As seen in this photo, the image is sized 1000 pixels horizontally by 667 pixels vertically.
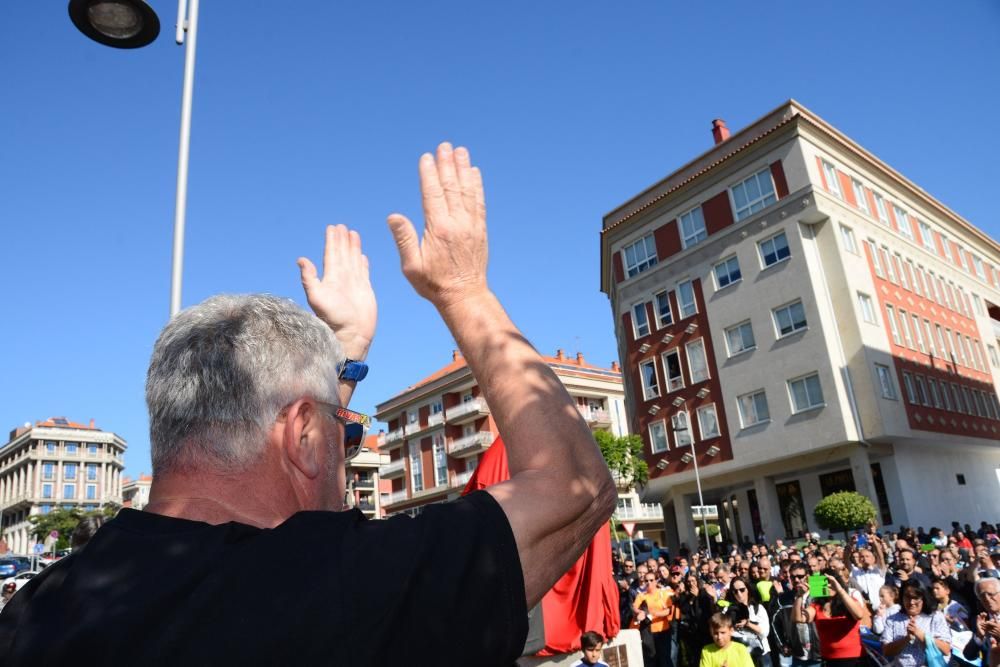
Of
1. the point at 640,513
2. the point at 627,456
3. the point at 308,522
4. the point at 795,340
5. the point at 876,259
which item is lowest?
Result: the point at 308,522

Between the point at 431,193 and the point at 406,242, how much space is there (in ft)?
0.44

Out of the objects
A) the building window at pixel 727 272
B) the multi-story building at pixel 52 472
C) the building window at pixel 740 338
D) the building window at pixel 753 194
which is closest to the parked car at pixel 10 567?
the building window at pixel 740 338

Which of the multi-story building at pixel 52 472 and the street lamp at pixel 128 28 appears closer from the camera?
the street lamp at pixel 128 28

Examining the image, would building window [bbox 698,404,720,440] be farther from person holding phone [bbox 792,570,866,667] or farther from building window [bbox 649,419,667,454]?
person holding phone [bbox 792,570,866,667]

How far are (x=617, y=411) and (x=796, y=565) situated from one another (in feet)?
165

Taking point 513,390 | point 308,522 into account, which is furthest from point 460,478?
point 308,522

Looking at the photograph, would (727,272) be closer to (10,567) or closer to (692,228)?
(692,228)

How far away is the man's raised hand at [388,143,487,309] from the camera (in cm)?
168

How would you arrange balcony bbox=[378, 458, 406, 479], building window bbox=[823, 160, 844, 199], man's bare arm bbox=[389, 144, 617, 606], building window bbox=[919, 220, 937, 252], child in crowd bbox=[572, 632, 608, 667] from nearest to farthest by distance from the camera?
man's bare arm bbox=[389, 144, 617, 606]
child in crowd bbox=[572, 632, 608, 667]
building window bbox=[823, 160, 844, 199]
building window bbox=[919, 220, 937, 252]
balcony bbox=[378, 458, 406, 479]

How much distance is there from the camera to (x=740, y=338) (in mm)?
35406

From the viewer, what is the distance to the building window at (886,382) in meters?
32.4

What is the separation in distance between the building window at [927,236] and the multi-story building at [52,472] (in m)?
110

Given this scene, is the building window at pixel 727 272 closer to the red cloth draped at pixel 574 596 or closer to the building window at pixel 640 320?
the building window at pixel 640 320

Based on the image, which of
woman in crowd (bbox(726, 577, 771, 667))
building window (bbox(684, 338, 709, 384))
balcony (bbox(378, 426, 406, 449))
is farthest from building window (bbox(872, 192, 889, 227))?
balcony (bbox(378, 426, 406, 449))
